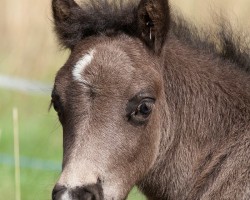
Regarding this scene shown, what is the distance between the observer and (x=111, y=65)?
7.68 meters

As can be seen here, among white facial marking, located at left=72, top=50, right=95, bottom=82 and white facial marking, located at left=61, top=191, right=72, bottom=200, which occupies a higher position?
white facial marking, located at left=72, top=50, right=95, bottom=82

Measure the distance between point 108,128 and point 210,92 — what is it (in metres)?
1.14

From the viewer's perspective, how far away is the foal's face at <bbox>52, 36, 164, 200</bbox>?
7.33 meters

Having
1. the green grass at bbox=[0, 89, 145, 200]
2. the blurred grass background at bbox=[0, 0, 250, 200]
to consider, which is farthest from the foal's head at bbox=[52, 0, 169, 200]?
the blurred grass background at bbox=[0, 0, 250, 200]

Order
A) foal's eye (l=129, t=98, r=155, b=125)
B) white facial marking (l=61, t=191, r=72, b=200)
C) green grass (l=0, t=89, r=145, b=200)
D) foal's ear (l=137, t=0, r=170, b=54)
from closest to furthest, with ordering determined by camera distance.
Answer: white facial marking (l=61, t=191, r=72, b=200) < foal's eye (l=129, t=98, r=155, b=125) < foal's ear (l=137, t=0, r=170, b=54) < green grass (l=0, t=89, r=145, b=200)

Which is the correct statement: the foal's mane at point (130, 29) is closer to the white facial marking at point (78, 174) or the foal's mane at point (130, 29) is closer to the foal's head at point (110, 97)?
the foal's head at point (110, 97)

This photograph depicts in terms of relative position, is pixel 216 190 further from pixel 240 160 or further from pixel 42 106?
pixel 42 106

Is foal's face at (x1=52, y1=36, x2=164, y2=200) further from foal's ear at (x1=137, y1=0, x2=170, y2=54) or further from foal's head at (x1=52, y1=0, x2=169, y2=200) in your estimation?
foal's ear at (x1=137, y1=0, x2=170, y2=54)

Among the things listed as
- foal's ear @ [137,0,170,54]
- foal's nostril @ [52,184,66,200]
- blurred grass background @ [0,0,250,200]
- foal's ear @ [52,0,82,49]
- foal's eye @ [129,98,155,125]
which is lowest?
blurred grass background @ [0,0,250,200]

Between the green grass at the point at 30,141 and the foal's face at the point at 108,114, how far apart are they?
10.9ft

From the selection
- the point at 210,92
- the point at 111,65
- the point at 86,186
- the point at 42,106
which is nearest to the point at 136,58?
the point at 111,65

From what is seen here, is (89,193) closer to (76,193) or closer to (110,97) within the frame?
(76,193)

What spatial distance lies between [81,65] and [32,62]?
9.00 metres

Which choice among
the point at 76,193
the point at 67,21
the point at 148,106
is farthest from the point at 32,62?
the point at 76,193
